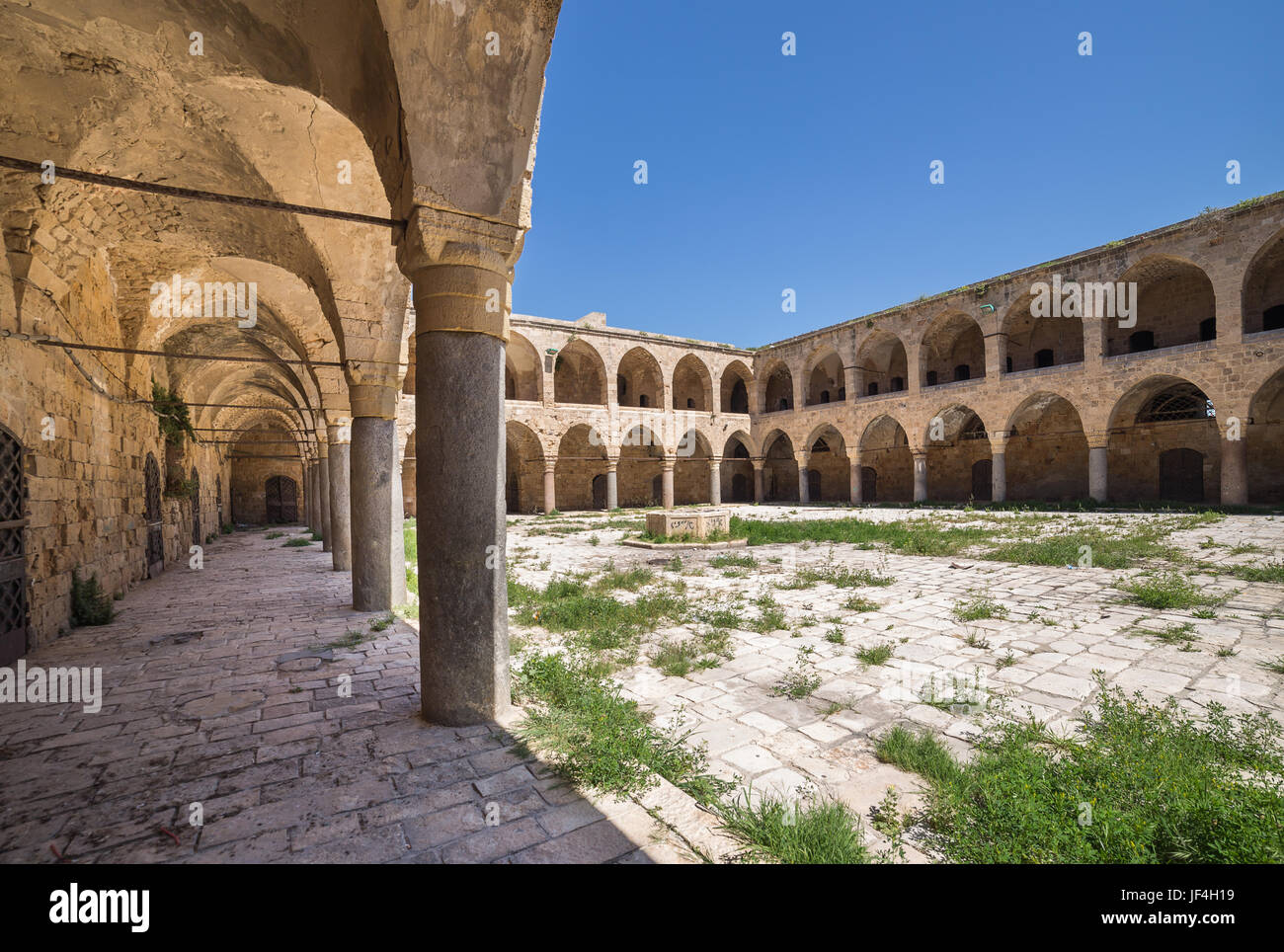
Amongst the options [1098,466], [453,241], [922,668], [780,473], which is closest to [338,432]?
[453,241]

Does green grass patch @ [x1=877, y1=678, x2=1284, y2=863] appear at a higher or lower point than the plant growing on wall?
lower

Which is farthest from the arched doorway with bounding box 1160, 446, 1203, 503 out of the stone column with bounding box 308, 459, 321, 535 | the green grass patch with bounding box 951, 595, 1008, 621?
the stone column with bounding box 308, 459, 321, 535

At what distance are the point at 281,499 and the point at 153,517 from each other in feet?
59.5

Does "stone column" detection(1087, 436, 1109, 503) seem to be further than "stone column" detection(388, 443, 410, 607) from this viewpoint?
Yes

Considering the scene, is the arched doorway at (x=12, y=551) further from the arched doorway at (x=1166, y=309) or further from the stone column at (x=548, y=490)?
the arched doorway at (x=1166, y=309)

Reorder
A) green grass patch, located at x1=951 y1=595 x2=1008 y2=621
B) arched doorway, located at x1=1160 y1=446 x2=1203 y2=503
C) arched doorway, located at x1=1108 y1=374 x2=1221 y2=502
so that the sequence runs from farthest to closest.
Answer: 1. arched doorway, located at x1=1160 y1=446 x2=1203 y2=503
2. arched doorway, located at x1=1108 y1=374 x2=1221 y2=502
3. green grass patch, located at x1=951 y1=595 x2=1008 y2=621

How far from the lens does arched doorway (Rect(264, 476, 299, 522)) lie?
26.5 m

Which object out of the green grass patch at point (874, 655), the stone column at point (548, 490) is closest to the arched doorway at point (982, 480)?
the stone column at point (548, 490)

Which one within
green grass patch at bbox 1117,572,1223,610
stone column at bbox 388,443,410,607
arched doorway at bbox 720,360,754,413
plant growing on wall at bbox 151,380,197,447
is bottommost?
green grass patch at bbox 1117,572,1223,610

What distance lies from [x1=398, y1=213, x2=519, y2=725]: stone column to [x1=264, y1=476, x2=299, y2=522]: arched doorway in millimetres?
28000

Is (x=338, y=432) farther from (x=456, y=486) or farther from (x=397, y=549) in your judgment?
(x=456, y=486)

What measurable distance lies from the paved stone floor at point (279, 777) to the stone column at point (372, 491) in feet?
5.41

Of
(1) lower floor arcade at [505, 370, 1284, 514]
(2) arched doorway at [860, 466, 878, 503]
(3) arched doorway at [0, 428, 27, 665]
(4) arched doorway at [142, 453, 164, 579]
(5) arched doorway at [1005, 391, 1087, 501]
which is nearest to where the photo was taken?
(3) arched doorway at [0, 428, 27, 665]

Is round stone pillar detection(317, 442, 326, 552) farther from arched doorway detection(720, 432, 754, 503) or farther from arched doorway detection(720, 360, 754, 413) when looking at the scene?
arched doorway detection(720, 360, 754, 413)
